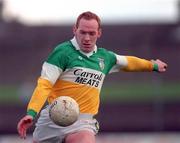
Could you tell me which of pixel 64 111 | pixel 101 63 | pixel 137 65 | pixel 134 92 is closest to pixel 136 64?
pixel 137 65

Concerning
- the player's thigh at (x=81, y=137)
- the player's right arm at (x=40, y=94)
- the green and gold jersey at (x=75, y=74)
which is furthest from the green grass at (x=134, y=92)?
the player's right arm at (x=40, y=94)

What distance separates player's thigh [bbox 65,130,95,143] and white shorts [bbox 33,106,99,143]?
0.06 metres

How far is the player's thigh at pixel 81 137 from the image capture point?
10.8 meters

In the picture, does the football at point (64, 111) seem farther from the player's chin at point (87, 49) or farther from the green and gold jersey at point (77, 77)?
the player's chin at point (87, 49)

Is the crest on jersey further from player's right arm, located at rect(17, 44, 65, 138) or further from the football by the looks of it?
the football

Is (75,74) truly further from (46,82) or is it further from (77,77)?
(46,82)

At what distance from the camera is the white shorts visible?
11.0 metres

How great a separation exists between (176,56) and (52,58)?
26575mm

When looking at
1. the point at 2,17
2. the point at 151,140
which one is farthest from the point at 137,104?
the point at 2,17

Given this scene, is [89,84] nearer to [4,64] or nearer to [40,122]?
[40,122]

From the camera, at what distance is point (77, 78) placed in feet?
36.4

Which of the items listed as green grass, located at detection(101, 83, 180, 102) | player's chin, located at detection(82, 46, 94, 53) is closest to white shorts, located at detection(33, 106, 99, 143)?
player's chin, located at detection(82, 46, 94, 53)

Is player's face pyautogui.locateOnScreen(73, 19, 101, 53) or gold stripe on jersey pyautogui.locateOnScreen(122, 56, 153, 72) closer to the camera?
player's face pyautogui.locateOnScreen(73, 19, 101, 53)

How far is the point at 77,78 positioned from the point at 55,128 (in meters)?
0.68
